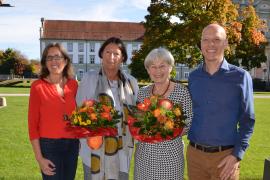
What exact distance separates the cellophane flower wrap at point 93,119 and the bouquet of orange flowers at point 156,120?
23 cm

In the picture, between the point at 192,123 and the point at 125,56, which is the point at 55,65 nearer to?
the point at 125,56

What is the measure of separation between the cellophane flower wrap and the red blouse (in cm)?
24

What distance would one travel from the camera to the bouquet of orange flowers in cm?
356

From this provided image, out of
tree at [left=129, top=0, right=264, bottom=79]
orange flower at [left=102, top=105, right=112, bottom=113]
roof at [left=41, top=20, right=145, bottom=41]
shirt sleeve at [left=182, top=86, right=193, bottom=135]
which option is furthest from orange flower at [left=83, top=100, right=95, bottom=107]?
roof at [left=41, top=20, right=145, bottom=41]

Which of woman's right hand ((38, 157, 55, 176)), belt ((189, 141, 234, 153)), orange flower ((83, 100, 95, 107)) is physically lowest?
woman's right hand ((38, 157, 55, 176))

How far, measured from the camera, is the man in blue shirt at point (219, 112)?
374 centimetres

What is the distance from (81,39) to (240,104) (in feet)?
261

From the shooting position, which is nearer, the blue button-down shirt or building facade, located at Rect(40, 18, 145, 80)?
the blue button-down shirt

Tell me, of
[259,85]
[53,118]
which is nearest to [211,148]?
[53,118]

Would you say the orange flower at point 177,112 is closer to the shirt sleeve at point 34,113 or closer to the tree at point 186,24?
the shirt sleeve at point 34,113

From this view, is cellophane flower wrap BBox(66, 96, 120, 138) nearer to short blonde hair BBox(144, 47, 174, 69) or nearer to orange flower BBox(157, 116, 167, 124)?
orange flower BBox(157, 116, 167, 124)

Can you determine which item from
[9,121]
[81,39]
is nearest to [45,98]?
[9,121]

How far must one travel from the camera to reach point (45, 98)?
408 centimetres

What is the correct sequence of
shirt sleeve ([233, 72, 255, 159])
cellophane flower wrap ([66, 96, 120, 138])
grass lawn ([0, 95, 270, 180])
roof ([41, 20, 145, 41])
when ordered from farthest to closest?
roof ([41, 20, 145, 41])
grass lawn ([0, 95, 270, 180])
cellophane flower wrap ([66, 96, 120, 138])
shirt sleeve ([233, 72, 255, 159])
